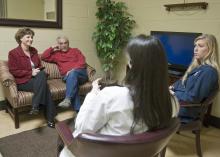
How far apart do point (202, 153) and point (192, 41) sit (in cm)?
141

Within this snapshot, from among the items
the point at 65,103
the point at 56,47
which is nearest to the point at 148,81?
the point at 65,103

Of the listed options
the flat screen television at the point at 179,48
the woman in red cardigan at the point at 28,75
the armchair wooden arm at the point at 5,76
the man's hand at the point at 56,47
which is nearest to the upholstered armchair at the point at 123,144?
the woman in red cardigan at the point at 28,75

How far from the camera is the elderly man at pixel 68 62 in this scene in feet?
10.1

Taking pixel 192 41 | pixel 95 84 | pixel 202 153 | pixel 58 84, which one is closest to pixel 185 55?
pixel 192 41

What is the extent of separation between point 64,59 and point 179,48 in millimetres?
1628

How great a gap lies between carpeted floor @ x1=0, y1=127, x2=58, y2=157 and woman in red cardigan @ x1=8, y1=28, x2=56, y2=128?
0.23 meters

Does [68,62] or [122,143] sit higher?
[68,62]

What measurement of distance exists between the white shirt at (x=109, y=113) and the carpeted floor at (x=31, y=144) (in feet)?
4.27

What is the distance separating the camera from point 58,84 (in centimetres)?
315

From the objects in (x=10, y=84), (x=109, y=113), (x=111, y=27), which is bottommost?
(x=10, y=84)

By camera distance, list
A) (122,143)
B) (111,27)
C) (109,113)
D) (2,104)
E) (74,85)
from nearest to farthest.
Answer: (122,143)
(109,113)
(74,85)
(2,104)
(111,27)

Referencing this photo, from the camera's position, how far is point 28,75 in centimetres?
288

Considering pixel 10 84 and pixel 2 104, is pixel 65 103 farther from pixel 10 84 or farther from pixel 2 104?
pixel 2 104

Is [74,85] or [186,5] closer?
[74,85]
